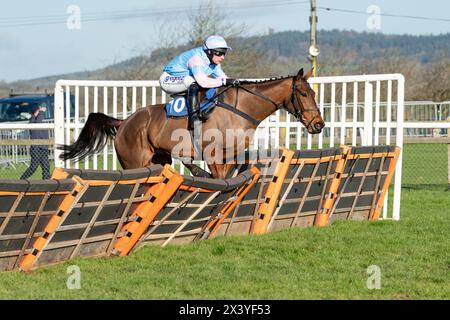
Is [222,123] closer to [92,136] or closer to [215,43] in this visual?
[215,43]

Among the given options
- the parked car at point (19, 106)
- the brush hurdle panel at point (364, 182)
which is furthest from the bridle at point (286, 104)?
the parked car at point (19, 106)

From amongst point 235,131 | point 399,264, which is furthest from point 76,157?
point 399,264

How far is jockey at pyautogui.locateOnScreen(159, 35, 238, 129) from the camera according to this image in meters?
10.2

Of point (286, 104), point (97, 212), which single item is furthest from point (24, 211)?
point (286, 104)

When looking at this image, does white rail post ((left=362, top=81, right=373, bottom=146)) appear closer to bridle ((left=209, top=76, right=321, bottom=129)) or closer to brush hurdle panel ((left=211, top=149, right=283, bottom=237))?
bridle ((left=209, top=76, right=321, bottom=129))

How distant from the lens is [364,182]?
36.0 feet

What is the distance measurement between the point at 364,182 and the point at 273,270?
146 inches

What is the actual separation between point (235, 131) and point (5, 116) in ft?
60.1

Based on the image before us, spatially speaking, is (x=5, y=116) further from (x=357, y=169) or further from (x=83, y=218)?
(x=83, y=218)

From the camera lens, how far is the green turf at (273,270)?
21.3 feet

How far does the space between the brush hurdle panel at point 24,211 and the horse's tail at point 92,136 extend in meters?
4.08

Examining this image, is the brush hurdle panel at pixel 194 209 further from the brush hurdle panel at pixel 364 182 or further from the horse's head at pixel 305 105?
the brush hurdle panel at pixel 364 182

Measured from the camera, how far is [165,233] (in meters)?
8.52

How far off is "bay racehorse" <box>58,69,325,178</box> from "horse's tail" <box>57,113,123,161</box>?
13 centimetres
